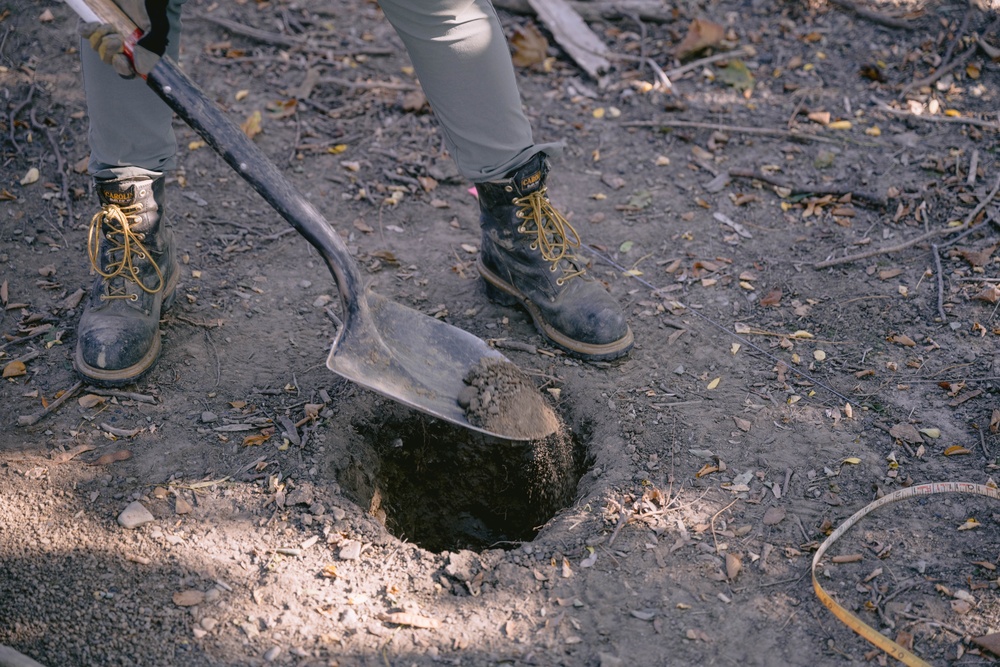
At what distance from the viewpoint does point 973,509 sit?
2338 millimetres

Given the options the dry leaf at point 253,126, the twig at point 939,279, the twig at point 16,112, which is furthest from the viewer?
the dry leaf at point 253,126

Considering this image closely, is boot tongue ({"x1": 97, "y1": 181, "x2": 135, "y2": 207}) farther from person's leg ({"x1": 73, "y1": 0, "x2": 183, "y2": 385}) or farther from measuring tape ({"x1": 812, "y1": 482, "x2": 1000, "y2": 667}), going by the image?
measuring tape ({"x1": 812, "y1": 482, "x2": 1000, "y2": 667})

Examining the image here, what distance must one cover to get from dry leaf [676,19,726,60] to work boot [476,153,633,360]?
2.09 metres

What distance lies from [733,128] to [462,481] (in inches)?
93.0

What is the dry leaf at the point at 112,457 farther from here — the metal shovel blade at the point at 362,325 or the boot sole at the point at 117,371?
the metal shovel blade at the point at 362,325

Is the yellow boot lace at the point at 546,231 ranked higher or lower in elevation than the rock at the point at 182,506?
higher

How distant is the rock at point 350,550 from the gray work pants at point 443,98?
1326mm

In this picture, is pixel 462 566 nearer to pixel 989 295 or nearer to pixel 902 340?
pixel 902 340

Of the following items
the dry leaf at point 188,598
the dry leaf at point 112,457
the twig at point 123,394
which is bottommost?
the dry leaf at point 188,598

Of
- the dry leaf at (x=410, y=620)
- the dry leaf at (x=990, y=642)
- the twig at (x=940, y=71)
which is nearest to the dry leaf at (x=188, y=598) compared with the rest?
the dry leaf at (x=410, y=620)

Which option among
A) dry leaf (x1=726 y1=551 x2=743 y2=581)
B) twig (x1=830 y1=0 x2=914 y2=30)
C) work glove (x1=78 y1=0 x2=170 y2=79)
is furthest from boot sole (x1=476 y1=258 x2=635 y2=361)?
twig (x1=830 y1=0 x2=914 y2=30)

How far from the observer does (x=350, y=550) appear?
7.55 feet

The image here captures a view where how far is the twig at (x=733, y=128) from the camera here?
400cm

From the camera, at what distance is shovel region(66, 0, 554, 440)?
2.25 m
